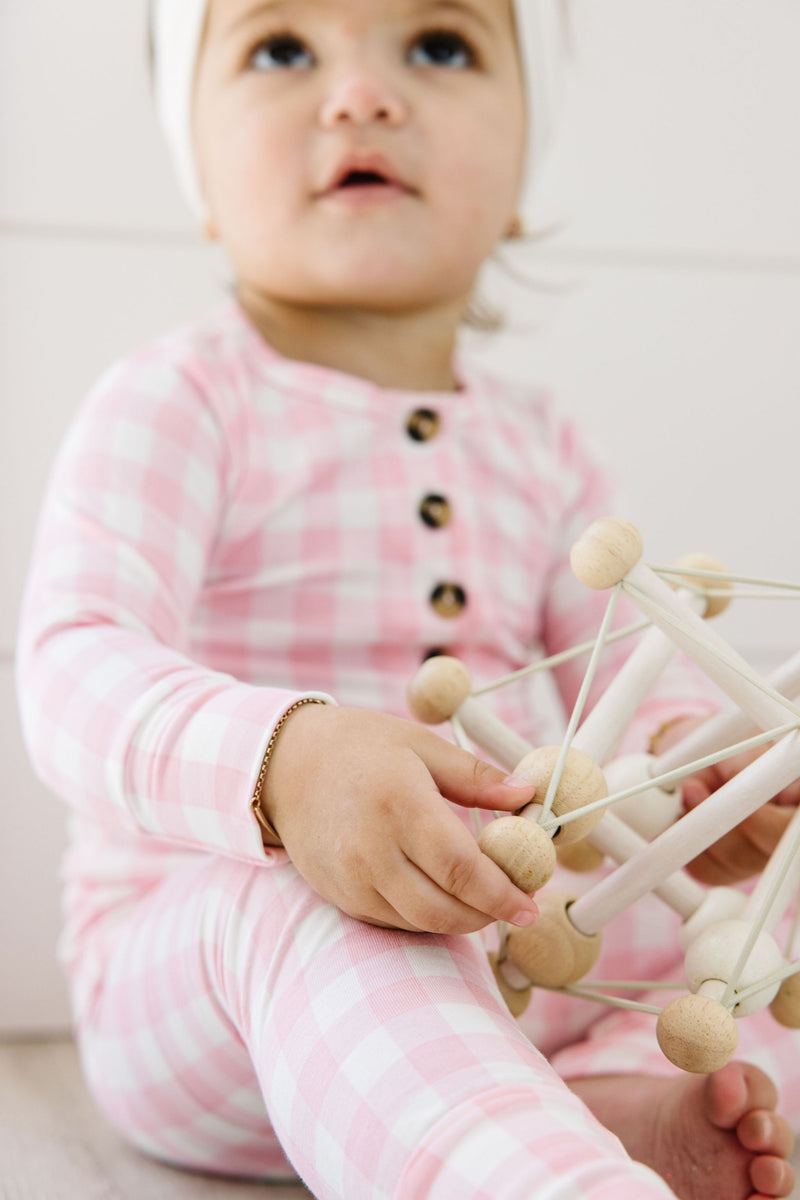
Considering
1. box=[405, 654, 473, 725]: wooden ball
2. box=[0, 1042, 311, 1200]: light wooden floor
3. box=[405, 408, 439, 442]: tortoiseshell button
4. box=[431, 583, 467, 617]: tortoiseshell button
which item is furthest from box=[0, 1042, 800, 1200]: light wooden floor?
box=[405, 408, 439, 442]: tortoiseshell button

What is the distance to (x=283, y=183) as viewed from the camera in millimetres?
728

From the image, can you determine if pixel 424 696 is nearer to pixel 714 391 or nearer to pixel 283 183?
pixel 283 183

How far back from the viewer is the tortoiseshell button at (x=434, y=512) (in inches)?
29.4

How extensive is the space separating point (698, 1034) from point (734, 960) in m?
0.04

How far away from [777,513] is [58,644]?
0.67m

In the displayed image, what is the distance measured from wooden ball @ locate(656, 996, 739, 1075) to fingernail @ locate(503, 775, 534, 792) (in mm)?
84

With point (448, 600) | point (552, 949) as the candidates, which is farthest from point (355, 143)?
point (552, 949)

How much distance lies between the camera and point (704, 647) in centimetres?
42

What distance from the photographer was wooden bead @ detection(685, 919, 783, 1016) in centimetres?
42

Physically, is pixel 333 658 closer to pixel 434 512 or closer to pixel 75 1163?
pixel 434 512

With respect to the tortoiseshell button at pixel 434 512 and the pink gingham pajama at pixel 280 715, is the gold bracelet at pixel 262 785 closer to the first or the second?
the pink gingham pajama at pixel 280 715

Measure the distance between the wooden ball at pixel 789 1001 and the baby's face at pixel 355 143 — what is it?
0.45m

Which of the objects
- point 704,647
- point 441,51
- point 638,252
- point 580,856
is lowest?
point 580,856

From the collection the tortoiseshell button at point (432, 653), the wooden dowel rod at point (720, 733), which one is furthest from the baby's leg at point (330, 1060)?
the tortoiseshell button at point (432, 653)
